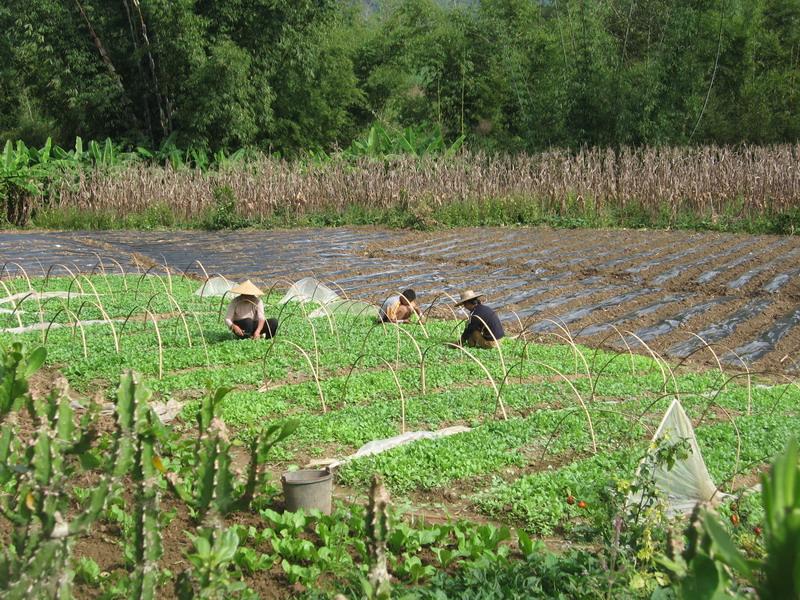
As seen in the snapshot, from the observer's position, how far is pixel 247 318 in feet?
22.7

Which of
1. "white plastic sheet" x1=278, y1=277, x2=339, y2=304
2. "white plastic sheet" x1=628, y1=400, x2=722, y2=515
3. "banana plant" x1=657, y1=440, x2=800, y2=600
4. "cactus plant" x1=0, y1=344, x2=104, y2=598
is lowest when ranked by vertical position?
"white plastic sheet" x1=628, y1=400, x2=722, y2=515

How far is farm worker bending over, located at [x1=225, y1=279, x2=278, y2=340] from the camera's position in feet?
22.4

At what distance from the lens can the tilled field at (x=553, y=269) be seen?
308 inches

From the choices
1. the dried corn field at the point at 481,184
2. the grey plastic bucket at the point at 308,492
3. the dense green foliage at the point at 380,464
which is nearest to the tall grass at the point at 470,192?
the dried corn field at the point at 481,184

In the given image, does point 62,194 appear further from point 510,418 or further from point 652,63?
point 510,418

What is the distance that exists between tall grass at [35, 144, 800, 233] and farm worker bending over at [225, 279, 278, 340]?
28.2ft

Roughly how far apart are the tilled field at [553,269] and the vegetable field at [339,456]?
0.72 feet

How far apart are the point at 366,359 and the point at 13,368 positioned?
3387mm

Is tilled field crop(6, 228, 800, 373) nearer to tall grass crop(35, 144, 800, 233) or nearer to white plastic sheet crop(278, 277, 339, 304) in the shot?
white plastic sheet crop(278, 277, 339, 304)

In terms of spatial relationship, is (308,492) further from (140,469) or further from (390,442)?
(140,469)

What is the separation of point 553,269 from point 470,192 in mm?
6204

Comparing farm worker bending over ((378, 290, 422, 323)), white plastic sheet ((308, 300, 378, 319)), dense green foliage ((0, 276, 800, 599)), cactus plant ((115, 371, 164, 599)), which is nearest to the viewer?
cactus plant ((115, 371, 164, 599))

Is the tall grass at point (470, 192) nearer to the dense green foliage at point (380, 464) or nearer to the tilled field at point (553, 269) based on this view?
the tilled field at point (553, 269)

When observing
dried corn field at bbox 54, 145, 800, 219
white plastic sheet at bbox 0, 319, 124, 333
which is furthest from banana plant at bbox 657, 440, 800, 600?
dried corn field at bbox 54, 145, 800, 219
